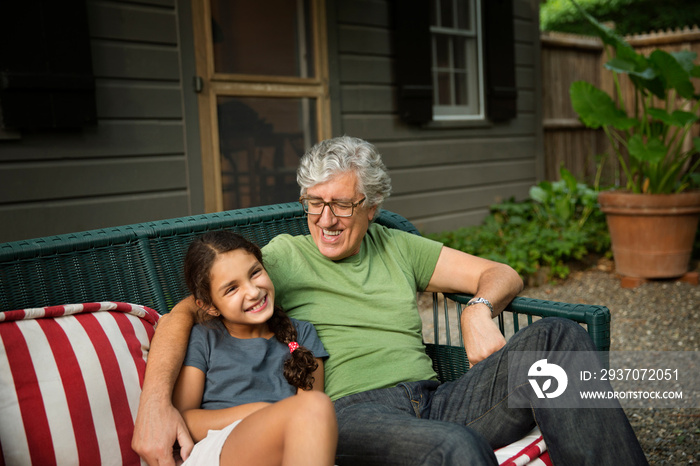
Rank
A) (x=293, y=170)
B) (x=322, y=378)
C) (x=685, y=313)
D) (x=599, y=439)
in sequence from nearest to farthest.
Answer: (x=599, y=439), (x=322, y=378), (x=685, y=313), (x=293, y=170)

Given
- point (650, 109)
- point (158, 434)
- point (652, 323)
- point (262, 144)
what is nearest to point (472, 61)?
point (650, 109)

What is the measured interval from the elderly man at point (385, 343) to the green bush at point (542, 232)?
2655mm

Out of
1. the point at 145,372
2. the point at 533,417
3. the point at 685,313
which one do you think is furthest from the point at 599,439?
the point at 685,313

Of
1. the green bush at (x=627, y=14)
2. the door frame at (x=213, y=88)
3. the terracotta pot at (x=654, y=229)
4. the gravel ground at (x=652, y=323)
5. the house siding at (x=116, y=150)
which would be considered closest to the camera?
the gravel ground at (x=652, y=323)

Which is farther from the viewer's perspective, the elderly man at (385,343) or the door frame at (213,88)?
the door frame at (213,88)

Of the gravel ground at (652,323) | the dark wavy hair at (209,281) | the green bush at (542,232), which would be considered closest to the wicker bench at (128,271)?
the dark wavy hair at (209,281)

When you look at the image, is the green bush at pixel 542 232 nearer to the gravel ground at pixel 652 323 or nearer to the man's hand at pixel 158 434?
the gravel ground at pixel 652 323

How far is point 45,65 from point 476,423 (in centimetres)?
273

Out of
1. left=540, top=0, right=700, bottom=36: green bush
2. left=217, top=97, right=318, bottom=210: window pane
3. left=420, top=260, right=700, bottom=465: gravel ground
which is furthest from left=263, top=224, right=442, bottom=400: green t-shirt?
left=540, top=0, right=700, bottom=36: green bush

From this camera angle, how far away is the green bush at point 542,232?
4.98m

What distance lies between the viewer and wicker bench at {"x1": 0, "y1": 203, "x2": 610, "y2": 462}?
1.64m

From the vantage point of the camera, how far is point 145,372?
153 centimetres

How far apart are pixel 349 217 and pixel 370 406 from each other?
555 millimetres

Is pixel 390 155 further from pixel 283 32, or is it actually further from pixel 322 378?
pixel 322 378
